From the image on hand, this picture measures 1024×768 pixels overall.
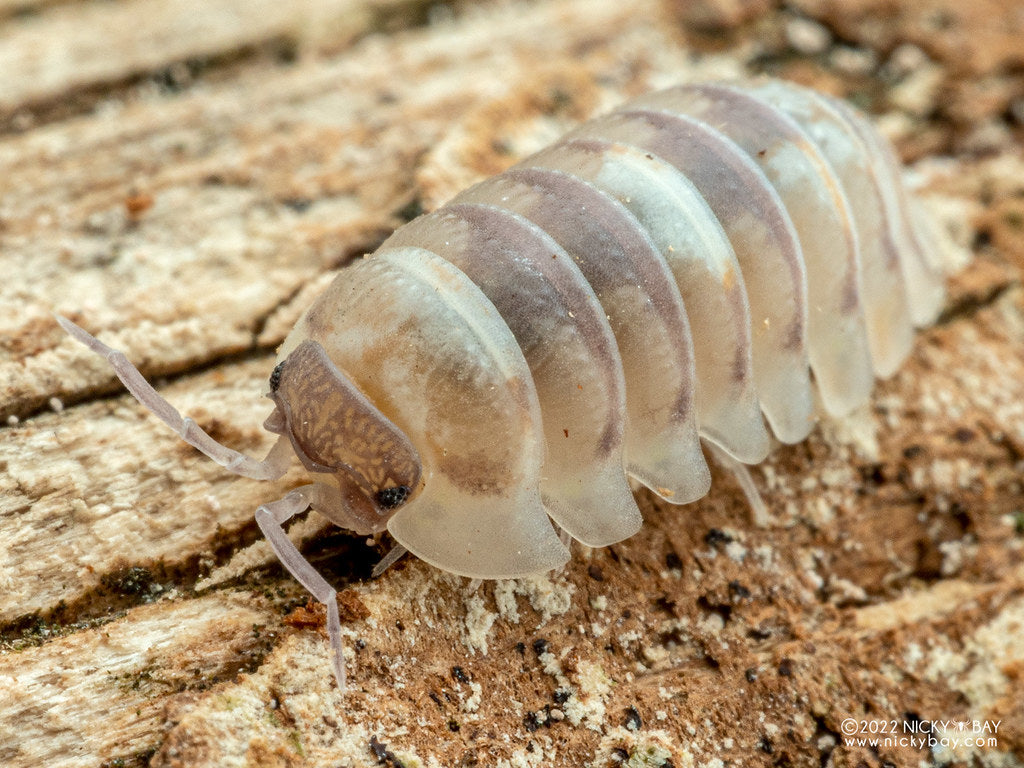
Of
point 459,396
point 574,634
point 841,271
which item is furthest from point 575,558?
point 841,271

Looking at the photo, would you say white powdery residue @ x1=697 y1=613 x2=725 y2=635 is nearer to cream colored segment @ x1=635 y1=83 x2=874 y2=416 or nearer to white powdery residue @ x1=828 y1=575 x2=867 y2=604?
white powdery residue @ x1=828 y1=575 x2=867 y2=604

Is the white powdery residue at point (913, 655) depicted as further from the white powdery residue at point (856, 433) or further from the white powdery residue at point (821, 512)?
the white powdery residue at point (856, 433)

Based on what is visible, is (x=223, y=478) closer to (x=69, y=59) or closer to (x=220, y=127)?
(x=220, y=127)

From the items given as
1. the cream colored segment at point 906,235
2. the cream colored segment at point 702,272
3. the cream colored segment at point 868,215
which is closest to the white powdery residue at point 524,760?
the cream colored segment at point 702,272

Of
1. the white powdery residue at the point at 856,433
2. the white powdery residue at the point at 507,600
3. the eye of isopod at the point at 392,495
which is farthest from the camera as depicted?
the white powdery residue at the point at 856,433

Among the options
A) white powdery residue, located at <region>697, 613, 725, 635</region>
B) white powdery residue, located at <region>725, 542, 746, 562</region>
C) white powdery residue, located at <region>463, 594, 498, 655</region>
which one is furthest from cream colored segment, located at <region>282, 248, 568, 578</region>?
white powdery residue, located at <region>725, 542, 746, 562</region>

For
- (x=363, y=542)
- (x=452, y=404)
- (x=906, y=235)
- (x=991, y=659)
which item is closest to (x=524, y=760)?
(x=363, y=542)
